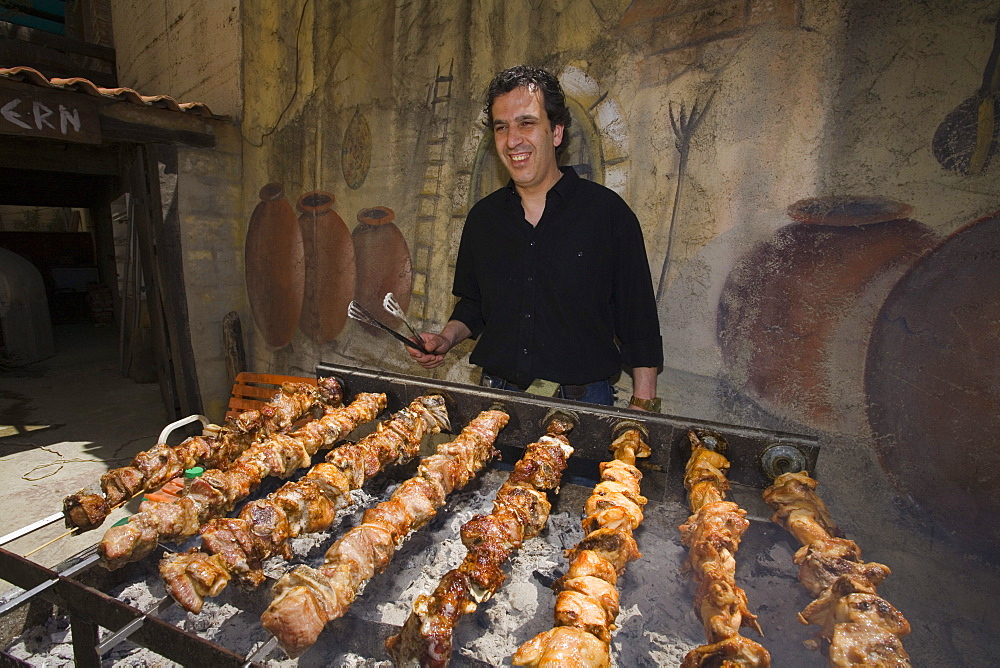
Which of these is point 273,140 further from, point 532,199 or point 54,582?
point 54,582

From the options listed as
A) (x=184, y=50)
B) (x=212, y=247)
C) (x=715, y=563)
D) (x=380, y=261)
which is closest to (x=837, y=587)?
(x=715, y=563)

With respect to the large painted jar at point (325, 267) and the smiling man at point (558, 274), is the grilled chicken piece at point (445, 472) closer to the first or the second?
the smiling man at point (558, 274)

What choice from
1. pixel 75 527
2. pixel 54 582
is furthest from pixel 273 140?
pixel 54 582

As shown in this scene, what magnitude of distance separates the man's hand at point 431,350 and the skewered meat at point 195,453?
1.86 ft

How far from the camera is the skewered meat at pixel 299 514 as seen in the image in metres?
1.71

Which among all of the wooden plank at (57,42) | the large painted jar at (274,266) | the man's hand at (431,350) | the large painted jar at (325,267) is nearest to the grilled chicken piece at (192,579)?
the man's hand at (431,350)

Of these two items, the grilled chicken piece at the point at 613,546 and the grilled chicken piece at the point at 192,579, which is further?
the grilled chicken piece at the point at 613,546

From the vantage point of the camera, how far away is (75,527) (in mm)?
2006

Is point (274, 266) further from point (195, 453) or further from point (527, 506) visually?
point (527, 506)

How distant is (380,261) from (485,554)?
15.7ft

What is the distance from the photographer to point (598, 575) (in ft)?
5.38

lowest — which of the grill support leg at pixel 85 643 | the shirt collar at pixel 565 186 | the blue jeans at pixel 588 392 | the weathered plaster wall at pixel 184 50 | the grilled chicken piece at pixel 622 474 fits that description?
the grill support leg at pixel 85 643

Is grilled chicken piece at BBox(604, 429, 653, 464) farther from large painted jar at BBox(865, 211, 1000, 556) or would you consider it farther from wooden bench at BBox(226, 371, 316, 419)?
wooden bench at BBox(226, 371, 316, 419)

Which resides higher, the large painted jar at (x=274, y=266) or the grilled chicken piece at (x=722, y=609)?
the large painted jar at (x=274, y=266)
